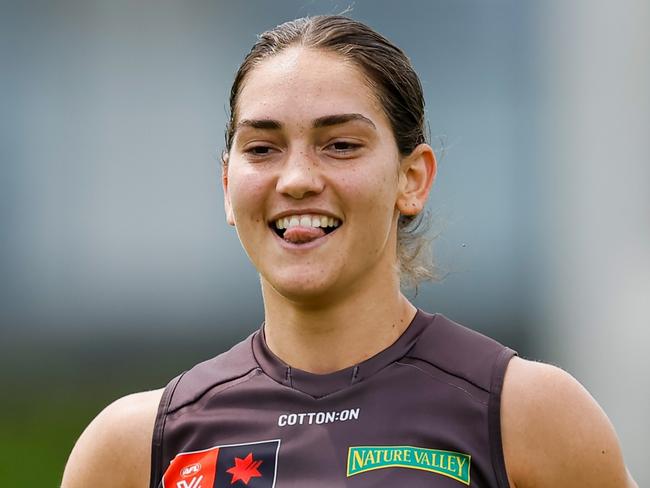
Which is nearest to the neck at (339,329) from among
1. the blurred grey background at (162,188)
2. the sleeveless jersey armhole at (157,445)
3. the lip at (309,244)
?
the lip at (309,244)

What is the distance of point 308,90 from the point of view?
219 centimetres

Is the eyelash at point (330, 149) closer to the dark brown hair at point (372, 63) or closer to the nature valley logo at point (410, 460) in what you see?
the dark brown hair at point (372, 63)

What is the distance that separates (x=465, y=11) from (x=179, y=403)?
6.28 metres

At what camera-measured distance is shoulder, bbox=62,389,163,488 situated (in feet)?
7.54

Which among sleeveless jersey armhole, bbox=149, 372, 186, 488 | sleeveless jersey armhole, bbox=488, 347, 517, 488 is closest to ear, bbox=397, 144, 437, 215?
sleeveless jersey armhole, bbox=488, 347, 517, 488

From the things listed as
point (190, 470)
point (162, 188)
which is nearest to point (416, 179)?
point (190, 470)

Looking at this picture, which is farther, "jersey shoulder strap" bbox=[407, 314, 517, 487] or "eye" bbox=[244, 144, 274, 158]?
"eye" bbox=[244, 144, 274, 158]

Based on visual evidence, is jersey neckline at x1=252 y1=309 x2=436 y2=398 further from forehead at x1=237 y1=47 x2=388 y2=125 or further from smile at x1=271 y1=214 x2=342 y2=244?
forehead at x1=237 y1=47 x2=388 y2=125

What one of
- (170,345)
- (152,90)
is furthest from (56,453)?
(152,90)

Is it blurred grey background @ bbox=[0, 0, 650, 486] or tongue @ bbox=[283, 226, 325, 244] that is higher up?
tongue @ bbox=[283, 226, 325, 244]

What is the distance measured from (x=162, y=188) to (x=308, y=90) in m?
6.11

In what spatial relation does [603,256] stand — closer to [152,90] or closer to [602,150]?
[602,150]

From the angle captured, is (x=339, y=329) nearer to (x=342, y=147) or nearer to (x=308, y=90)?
(x=342, y=147)

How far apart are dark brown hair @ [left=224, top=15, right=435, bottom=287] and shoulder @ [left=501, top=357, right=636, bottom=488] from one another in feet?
1.48
